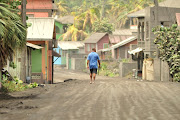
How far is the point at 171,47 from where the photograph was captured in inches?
1107

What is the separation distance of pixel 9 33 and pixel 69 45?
5975 centimetres

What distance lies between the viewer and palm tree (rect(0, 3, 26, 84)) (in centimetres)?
1435

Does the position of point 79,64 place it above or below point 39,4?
below

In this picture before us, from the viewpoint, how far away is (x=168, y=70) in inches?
1090

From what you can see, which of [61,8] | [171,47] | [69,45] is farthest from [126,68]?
[61,8]

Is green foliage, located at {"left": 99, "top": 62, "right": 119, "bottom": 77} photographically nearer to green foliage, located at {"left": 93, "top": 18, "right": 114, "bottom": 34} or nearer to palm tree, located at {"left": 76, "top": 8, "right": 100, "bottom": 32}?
green foliage, located at {"left": 93, "top": 18, "right": 114, "bottom": 34}

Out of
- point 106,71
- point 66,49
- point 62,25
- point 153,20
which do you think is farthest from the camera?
point 62,25

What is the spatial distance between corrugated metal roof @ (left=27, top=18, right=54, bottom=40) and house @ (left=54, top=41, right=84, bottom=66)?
136 feet

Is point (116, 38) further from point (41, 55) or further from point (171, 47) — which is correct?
point (41, 55)

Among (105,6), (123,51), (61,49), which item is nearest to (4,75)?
(123,51)

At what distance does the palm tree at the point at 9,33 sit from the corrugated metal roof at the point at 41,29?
454 inches

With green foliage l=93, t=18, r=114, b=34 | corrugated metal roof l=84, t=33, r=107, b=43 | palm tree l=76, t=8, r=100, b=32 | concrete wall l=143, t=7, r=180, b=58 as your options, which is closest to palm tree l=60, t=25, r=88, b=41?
palm tree l=76, t=8, r=100, b=32

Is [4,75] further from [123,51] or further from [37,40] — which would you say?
[123,51]

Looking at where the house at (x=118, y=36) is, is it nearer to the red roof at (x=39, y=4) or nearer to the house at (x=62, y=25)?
the house at (x=62, y=25)
